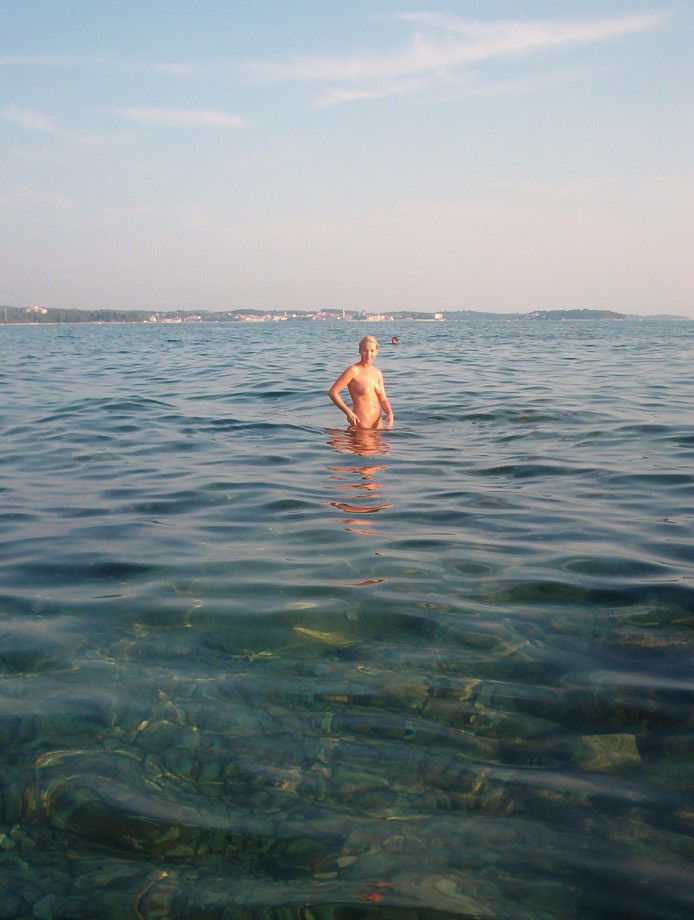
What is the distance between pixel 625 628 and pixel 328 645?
156cm

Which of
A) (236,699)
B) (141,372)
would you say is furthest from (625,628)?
(141,372)

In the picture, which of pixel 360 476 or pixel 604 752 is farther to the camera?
pixel 360 476

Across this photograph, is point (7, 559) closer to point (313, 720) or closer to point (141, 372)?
point (313, 720)

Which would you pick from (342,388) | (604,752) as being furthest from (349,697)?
(342,388)

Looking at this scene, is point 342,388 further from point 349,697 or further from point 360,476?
point 349,697

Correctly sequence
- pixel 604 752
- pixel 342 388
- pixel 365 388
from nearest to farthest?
pixel 604 752 < pixel 342 388 < pixel 365 388

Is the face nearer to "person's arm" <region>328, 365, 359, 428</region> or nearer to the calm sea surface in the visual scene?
"person's arm" <region>328, 365, 359, 428</region>

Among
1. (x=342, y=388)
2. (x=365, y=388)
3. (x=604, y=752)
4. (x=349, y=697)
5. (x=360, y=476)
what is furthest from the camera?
(x=365, y=388)

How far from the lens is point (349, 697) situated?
327 centimetres

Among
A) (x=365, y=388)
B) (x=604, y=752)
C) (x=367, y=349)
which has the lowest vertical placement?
(x=604, y=752)

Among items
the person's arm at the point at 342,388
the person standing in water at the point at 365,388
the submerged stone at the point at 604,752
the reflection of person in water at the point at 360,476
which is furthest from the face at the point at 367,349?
the submerged stone at the point at 604,752

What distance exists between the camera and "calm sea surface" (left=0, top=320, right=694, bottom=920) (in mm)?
2297

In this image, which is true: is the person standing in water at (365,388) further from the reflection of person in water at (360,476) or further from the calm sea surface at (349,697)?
the calm sea surface at (349,697)

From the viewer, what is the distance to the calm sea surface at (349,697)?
2297mm
